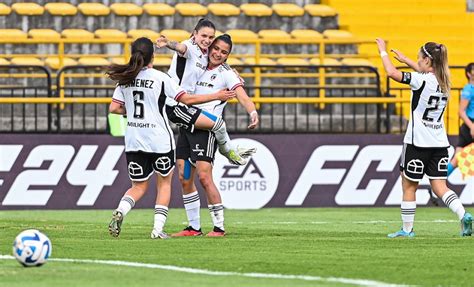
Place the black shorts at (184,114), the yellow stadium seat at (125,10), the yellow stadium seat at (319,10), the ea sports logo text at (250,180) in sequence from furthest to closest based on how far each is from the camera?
the yellow stadium seat at (319,10)
the yellow stadium seat at (125,10)
the ea sports logo text at (250,180)
the black shorts at (184,114)

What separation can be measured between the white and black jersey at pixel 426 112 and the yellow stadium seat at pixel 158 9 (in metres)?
13.1

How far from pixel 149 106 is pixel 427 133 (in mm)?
2989

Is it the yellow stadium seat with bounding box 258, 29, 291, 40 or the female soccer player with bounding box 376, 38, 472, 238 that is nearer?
the female soccer player with bounding box 376, 38, 472, 238

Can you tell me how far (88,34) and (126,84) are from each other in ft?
41.7

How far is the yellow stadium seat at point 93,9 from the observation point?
1026 inches

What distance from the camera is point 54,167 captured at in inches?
792

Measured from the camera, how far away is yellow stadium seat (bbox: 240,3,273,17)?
2723cm

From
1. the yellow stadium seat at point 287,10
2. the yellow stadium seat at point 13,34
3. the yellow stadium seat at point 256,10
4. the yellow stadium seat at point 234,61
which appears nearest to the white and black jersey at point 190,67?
the yellow stadium seat at point 234,61

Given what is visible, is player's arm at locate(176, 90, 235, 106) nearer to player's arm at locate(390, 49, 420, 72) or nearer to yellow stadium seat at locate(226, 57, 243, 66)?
player's arm at locate(390, 49, 420, 72)

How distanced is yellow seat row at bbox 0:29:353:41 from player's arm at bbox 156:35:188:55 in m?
10.2

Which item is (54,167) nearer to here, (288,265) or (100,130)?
(100,130)

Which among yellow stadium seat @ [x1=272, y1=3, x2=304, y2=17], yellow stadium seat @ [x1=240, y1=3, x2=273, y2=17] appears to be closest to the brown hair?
yellow stadium seat @ [x1=240, y1=3, x2=273, y2=17]

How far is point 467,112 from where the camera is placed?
20.3m

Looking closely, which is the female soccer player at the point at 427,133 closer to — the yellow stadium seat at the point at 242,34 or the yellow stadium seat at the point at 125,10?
the yellow stadium seat at the point at 242,34
